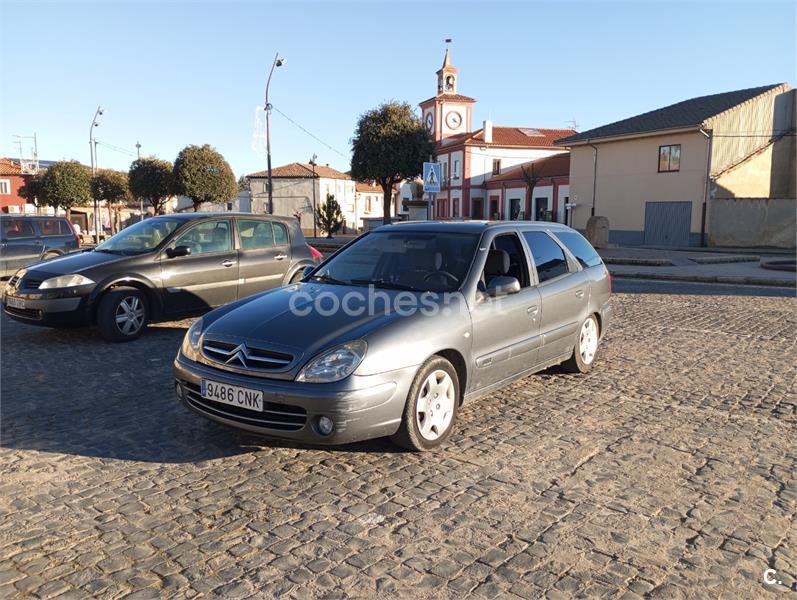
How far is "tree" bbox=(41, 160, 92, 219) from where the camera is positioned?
1839 inches

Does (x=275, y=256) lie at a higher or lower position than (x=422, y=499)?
higher

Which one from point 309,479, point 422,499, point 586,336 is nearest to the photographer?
point 422,499

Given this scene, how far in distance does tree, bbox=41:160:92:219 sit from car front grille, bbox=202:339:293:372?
1952 inches

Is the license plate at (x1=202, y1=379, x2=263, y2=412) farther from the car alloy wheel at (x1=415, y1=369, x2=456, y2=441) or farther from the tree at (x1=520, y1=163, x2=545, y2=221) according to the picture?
the tree at (x1=520, y1=163, x2=545, y2=221)

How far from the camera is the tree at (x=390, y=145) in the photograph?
144 ft

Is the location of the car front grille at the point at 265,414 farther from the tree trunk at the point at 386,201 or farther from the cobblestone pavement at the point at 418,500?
the tree trunk at the point at 386,201

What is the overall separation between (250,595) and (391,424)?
1505 mm

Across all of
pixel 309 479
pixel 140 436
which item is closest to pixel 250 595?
pixel 309 479

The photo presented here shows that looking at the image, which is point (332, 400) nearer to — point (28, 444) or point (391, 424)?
point (391, 424)

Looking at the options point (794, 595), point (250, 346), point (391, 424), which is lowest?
point (794, 595)

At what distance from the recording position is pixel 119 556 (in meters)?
2.97

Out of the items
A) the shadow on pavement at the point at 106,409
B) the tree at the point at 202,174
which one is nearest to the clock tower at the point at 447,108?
the tree at the point at 202,174

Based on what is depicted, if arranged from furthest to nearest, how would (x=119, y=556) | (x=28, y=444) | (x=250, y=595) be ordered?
1. (x=28, y=444)
2. (x=119, y=556)
3. (x=250, y=595)

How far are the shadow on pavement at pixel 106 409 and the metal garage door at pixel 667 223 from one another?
101 feet
